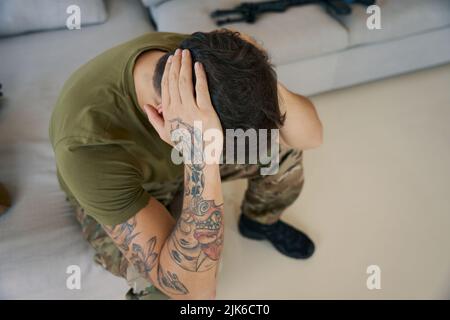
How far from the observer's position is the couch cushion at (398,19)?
4.98 ft

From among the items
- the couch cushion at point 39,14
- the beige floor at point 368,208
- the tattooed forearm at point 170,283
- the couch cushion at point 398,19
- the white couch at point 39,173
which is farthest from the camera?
the couch cushion at point 398,19

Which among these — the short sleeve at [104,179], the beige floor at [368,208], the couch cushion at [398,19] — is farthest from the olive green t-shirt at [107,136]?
the couch cushion at [398,19]

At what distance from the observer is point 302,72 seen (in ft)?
5.08

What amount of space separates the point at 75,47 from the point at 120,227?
2.88ft

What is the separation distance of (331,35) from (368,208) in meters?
0.66

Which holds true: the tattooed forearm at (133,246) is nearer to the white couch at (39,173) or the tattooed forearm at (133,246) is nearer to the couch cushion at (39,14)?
the white couch at (39,173)

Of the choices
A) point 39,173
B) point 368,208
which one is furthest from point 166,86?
point 368,208

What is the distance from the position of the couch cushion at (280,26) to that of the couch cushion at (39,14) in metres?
0.25

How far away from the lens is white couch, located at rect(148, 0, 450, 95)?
145cm

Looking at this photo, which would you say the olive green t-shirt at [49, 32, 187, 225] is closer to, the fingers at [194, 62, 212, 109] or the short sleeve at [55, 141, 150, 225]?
the short sleeve at [55, 141, 150, 225]

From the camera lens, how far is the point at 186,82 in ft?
2.21

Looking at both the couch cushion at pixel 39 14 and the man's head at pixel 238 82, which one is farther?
the couch cushion at pixel 39 14
